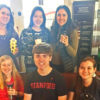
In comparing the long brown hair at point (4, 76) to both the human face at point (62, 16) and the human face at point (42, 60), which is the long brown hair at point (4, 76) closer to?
the human face at point (42, 60)

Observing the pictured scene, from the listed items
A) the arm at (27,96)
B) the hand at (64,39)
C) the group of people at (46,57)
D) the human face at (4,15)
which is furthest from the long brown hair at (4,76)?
the hand at (64,39)

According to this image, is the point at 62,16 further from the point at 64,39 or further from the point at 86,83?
the point at 86,83

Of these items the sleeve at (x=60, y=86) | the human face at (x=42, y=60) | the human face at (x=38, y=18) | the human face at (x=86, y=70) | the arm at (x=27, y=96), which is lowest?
the arm at (x=27, y=96)

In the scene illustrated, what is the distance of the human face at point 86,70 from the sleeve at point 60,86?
15cm

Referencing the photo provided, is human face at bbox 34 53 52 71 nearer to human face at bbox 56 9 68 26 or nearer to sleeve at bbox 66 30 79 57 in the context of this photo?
sleeve at bbox 66 30 79 57

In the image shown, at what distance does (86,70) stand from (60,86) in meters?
0.24

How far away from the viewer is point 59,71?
1.15m

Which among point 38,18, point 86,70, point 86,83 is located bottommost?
point 86,83

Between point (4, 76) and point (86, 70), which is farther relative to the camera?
point (4, 76)

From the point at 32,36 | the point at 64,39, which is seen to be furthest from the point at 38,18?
the point at 64,39

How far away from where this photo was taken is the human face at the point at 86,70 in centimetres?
111

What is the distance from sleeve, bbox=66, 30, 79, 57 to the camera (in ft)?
3.64

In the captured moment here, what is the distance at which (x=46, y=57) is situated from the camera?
3.72 ft

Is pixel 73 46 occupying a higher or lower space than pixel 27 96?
higher
